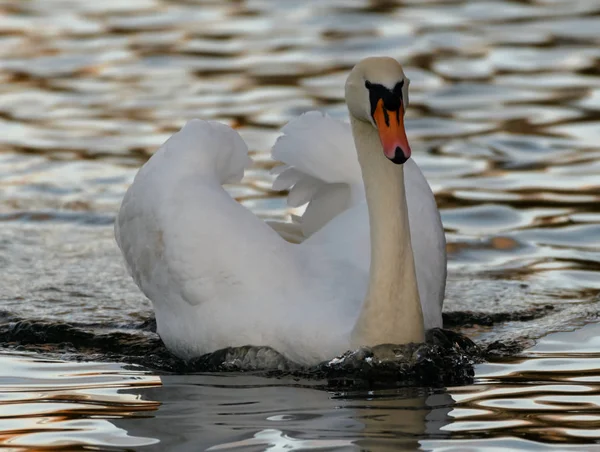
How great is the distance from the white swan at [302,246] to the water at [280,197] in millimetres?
309

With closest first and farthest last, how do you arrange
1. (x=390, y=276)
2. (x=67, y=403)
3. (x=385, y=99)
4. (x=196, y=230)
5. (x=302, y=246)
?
1. (x=67, y=403)
2. (x=385, y=99)
3. (x=390, y=276)
4. (x=196, y=230)
5. (x=302, y=246)

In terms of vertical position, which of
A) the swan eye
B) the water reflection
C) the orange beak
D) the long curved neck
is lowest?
the water reflection

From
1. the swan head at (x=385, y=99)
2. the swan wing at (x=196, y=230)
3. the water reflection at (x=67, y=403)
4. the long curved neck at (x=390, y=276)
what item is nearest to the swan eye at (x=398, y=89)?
the swan head at (x=385, y=99)

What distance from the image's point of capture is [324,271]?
7395 millimetres

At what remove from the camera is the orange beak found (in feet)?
20.9

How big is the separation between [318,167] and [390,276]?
61.8 inches

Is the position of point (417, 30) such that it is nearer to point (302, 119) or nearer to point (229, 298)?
point (302, 119)

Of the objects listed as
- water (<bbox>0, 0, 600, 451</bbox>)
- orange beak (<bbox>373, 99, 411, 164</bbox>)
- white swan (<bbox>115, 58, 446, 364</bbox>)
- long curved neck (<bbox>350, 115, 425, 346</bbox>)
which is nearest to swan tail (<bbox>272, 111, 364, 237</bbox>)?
white swan (<bbox>115, 58, 446, 364</bbox>)

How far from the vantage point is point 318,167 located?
8.18 metres

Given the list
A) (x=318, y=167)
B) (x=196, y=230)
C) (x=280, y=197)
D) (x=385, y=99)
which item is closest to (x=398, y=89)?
(x=385, y=99)

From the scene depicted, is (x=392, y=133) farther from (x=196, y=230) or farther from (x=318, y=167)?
(x=318, y=167)

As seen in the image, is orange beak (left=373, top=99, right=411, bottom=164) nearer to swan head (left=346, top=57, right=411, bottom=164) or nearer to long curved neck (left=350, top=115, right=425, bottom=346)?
swan head (left=346, top=57, right=411, bottom=164)

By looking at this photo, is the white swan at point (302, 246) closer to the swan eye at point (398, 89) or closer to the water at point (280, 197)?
the swan eye at point (398, 89)

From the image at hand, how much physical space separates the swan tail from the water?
0.97m
